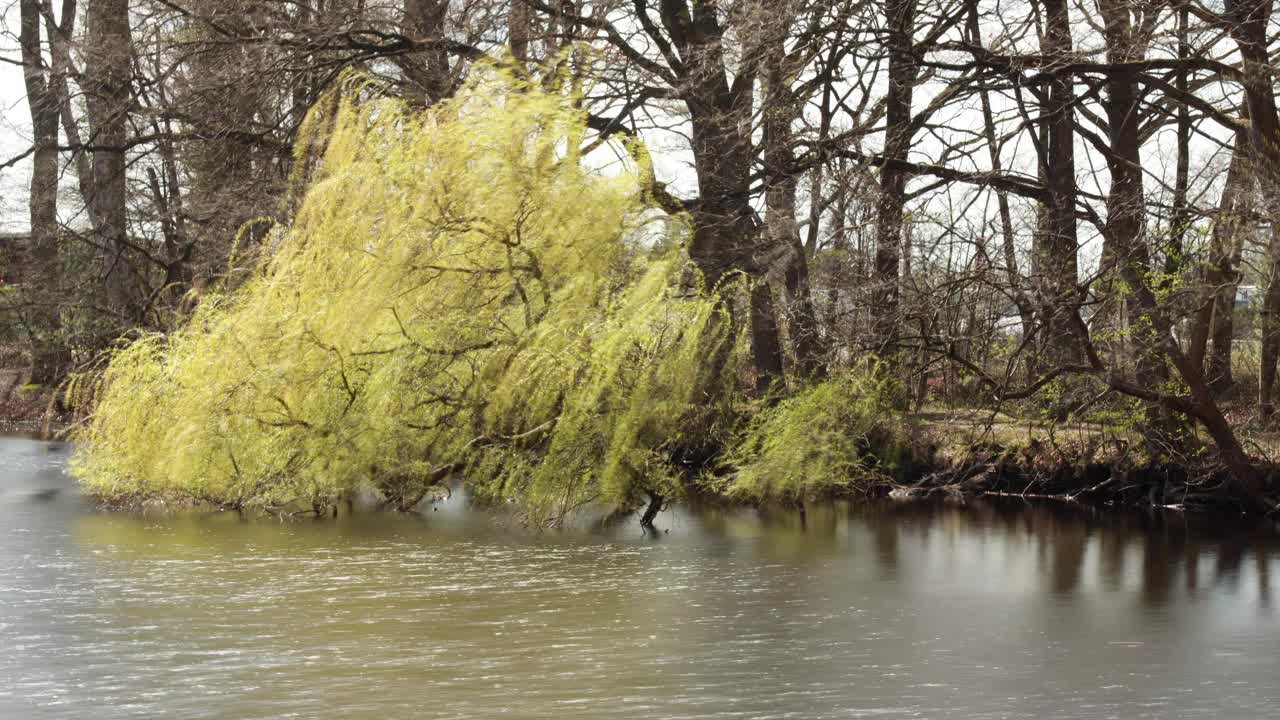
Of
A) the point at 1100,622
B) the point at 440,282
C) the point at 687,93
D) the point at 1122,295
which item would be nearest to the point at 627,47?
the point at 687,93

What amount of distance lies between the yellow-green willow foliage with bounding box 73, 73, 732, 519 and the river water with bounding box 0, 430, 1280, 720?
625mm

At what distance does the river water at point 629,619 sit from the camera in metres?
7.43

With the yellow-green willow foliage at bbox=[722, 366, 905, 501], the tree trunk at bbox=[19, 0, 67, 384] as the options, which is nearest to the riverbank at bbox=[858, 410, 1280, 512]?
the yellow-green willow foliage at bbox=[722, 366, 905, 501]

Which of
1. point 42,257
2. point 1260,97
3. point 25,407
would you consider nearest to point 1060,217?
point 1260,97

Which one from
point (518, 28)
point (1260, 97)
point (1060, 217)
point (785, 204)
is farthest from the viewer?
point (785, 204)

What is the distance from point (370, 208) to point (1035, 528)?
22.5 feet

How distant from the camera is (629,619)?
9219 mm

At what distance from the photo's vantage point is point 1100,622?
954cm

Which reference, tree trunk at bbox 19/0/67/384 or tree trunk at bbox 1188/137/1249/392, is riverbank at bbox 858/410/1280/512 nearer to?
tree trunk at bbox 1188/137/1249/392

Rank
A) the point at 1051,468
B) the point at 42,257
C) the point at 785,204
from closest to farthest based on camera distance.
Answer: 1. the point at 1051,468
2. the point at 785,204
3. the point at 42,257

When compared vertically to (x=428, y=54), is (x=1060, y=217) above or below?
below

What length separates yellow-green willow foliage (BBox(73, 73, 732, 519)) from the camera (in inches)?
506

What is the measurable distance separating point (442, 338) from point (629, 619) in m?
4.63

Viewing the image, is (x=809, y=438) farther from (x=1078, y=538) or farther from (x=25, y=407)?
(x=25, y=407)
